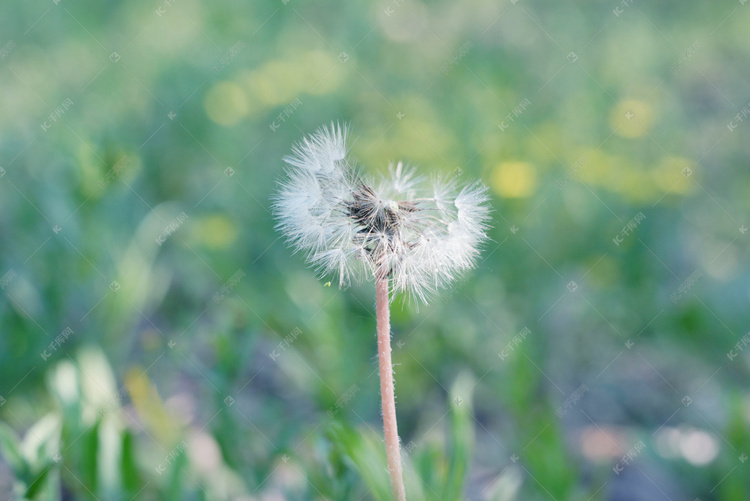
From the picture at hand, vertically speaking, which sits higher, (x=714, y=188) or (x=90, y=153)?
(x=714, y=188)

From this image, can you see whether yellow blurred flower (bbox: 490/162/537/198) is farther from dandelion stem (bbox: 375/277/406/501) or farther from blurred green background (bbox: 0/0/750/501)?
dandelion stem (bbox: 375/277/406/501)

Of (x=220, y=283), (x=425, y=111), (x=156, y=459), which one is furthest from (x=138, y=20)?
(x=156, y=459)

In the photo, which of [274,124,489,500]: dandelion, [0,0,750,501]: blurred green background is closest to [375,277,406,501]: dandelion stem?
[274,124,489,500]: dandelion

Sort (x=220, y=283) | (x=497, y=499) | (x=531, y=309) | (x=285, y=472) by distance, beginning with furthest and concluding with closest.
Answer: (x=220, y=283)
(x=531, y=309)
(x=285, y=472)
(x=497, y=499)

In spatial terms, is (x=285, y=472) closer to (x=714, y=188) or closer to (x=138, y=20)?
(x=714, y=188)

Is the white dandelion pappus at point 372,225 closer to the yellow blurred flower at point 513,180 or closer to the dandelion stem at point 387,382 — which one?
the dandelion stem at point 387,382

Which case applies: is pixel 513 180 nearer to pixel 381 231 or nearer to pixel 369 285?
pixel 369 285

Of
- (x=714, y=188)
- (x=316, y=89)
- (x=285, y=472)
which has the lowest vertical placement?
(x=285, y=472)

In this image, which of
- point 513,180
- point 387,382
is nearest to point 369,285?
point 513,180
